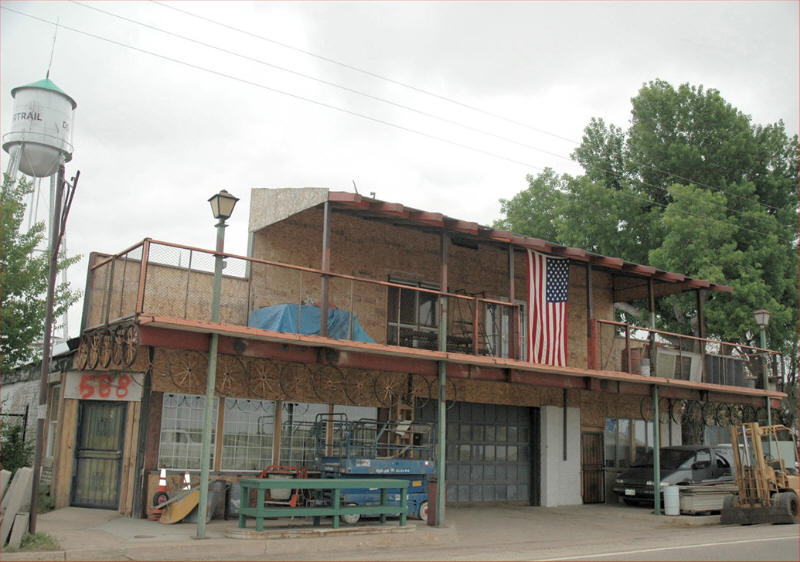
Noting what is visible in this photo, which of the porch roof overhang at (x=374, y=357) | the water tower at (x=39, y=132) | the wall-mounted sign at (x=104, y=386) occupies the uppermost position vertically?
the water tower at (x=39, y=132)

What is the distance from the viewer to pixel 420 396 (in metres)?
17.1

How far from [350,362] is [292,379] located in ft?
6.84

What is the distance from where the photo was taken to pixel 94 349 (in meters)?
13.0

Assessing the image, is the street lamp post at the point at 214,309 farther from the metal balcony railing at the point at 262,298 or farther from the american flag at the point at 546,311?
the american flag at the point at 546,311

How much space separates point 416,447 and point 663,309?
19.1m

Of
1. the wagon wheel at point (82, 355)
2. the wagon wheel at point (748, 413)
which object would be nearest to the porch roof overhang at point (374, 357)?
the wagon wheel at point (82, 355)

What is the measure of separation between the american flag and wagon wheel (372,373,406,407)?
3.00 meters

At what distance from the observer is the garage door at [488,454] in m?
18.1

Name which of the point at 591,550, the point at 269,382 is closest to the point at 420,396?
the point at 269,382

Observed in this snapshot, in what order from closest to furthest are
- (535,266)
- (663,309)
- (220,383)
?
(220,383), (535,266), (663,309)

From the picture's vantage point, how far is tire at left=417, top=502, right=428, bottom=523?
579 inches

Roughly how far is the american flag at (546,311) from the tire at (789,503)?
597cm

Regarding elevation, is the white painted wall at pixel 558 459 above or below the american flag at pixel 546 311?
below

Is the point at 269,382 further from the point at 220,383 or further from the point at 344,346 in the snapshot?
the point at 344,346
